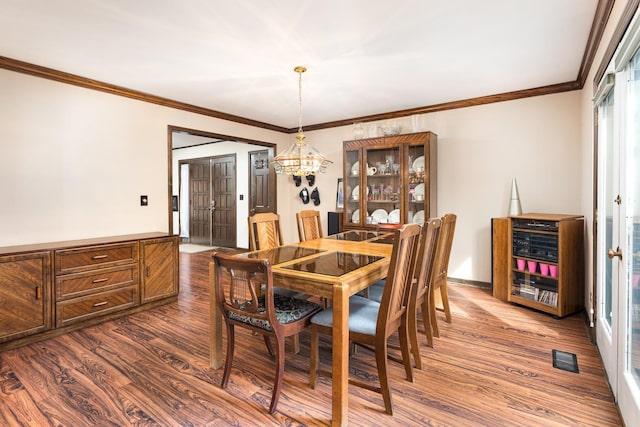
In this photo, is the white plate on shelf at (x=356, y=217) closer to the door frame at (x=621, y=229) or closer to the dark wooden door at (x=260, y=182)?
the dark wooden door at (x=260, y=182)

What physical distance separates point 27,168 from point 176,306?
1872 mm

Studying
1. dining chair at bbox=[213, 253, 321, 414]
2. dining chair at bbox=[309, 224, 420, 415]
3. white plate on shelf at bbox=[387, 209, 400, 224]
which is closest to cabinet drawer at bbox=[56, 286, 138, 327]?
dining chair at bbox=[213, 253, 321, 414]

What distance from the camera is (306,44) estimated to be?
8.62 ft

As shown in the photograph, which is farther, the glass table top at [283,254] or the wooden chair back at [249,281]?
the glass table top at [283,254]

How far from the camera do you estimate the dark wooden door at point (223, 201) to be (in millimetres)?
7070

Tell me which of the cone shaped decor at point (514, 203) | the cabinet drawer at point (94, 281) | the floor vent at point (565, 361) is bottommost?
the floor vent at point (565, 361)

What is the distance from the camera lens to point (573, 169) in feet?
11.9

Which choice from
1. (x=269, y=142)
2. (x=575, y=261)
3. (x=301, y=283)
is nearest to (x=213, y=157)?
(x=269, y=142)

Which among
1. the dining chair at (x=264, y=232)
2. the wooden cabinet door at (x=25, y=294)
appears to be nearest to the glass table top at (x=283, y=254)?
the dining chair at (x=264, y=232)

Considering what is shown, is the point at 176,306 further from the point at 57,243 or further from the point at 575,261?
the point at 575,261

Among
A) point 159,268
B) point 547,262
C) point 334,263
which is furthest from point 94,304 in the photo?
point 547,262

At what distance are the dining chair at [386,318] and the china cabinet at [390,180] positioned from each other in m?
2.37

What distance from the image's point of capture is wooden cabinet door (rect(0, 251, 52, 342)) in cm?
257

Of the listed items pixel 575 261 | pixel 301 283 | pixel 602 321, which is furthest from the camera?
pixel 575 261
